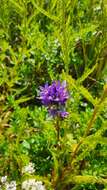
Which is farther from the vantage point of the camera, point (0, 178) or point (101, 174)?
point (0, 178)

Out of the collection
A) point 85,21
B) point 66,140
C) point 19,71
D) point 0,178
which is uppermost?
point 85,21

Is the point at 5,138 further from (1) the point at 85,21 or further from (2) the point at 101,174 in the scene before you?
(1) the point at 85,21

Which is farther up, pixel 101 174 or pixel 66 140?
pixel 66 140

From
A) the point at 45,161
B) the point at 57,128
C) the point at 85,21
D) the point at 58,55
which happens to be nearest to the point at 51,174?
the point at 45,161

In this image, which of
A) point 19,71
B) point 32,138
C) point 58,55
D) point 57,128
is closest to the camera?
point 57,128
